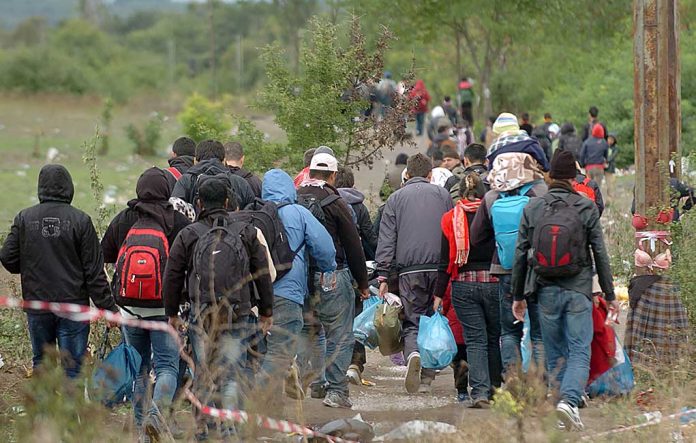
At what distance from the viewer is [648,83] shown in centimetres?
1030

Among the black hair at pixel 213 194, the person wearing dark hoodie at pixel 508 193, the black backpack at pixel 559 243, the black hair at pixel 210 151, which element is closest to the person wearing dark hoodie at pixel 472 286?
the person wearing dark hoodie at pixel 508 193

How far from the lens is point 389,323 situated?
973 centimetres

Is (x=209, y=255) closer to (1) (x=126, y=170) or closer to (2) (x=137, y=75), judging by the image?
(1) (x=126, y=170)

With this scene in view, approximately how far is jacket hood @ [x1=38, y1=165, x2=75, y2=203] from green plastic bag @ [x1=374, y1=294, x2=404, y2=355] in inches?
112

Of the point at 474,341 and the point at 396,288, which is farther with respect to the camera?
the point at 396,288

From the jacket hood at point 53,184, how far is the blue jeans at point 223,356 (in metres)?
1.20

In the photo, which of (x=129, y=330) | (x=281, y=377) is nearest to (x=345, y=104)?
(x=129, y=330)

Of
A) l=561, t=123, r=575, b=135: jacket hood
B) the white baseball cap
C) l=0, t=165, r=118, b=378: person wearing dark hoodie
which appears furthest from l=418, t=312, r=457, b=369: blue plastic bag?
l=561, t=123, r=575, b=135: jacket hood

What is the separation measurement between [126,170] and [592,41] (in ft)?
44.2

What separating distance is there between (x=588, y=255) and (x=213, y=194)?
2.38 metres

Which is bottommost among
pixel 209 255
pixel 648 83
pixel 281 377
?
pixel 281 377

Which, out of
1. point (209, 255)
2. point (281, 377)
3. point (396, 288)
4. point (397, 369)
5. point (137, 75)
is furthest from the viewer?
point (137, 75)

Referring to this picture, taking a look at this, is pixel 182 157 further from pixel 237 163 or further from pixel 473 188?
pixel 473 188

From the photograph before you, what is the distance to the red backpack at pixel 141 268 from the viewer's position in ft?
25.7
